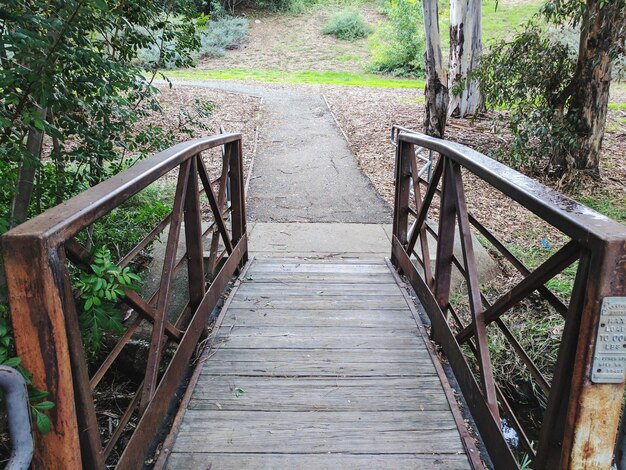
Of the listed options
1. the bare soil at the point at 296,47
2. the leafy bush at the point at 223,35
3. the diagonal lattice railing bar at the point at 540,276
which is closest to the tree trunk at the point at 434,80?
the diagonal lattice railing bar at the point at 540,276

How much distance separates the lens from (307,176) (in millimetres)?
8273

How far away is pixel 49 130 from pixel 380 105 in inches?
474

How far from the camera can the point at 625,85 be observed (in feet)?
57.7

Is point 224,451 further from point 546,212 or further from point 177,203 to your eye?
point 546,212

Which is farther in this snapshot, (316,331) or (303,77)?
(303,77)

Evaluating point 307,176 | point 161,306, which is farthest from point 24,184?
point 307,176

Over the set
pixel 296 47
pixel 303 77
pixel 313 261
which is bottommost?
pixel 313 261

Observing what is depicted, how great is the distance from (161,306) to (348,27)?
89.8ft

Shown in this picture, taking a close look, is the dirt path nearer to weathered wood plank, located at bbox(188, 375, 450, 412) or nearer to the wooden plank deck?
the wooden plank deck

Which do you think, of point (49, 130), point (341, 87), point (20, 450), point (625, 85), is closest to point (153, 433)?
point (20, 450)

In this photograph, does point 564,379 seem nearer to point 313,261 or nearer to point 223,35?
point 313,261

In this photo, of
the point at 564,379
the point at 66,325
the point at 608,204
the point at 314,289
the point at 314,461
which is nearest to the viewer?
the point at 66,325

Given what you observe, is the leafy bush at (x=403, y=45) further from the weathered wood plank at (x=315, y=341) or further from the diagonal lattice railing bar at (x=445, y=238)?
the weathered wood plank at (x=315, y=341)

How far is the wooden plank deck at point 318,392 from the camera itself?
205cm
